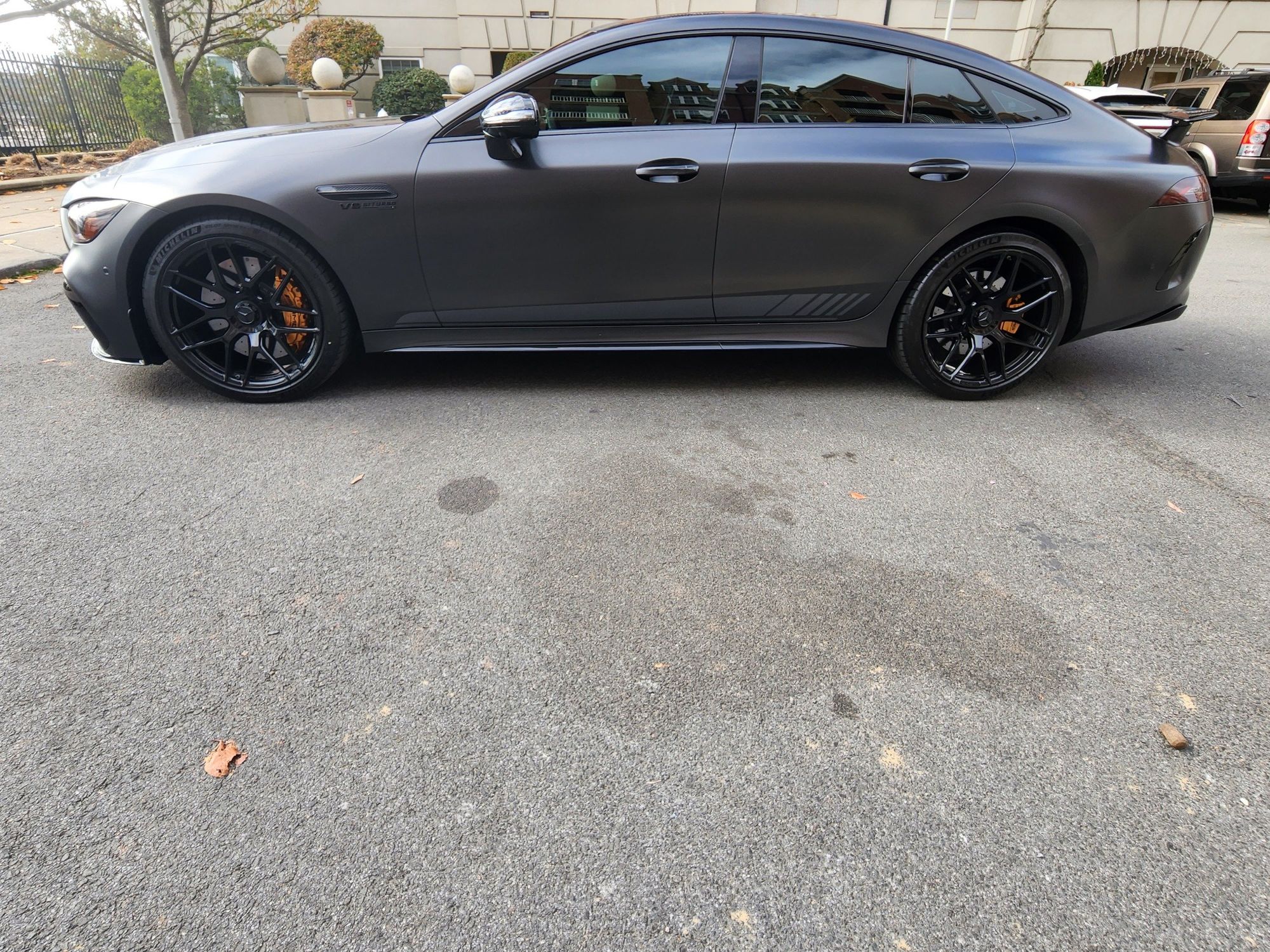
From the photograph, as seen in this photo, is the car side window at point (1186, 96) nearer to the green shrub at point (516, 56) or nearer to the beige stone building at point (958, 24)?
the beige stone building at point (958, 24)

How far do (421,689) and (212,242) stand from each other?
8.66 feet

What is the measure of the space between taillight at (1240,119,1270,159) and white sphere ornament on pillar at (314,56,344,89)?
53.4 feet

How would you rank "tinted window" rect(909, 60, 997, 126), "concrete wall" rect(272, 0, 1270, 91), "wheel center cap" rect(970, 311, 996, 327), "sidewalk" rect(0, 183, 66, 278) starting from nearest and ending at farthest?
1. "tinted window" rect(909, 60, 997, 126)
2. "wheel center cap" rect(970, 311, 996, 327)
3. "sidewalk" rect(0, 183, 66, 278)
4. "concrete wall" rect(272, 0, 1270, 91)

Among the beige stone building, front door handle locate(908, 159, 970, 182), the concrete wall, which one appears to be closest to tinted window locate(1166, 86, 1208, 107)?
the concrete wall

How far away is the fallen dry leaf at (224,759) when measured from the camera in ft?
5.89

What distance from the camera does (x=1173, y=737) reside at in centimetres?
191

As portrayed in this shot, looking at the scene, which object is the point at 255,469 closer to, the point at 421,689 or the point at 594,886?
the point at 421,689

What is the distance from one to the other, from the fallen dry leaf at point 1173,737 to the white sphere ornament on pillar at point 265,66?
19.7 m

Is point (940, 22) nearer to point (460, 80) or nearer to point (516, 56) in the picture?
point (516, 56)

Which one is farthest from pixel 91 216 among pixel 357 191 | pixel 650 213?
pixel 650 213

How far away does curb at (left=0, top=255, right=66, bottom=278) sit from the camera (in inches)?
244

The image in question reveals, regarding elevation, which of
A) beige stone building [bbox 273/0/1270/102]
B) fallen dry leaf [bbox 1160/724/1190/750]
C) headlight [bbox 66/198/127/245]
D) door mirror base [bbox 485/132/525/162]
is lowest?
fallen dry leaf [bbox 1160/724/1190/750]

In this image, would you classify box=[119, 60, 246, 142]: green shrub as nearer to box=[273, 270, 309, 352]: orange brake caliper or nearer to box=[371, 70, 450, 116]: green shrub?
box=[371, 70, 450, 116]: green shrub

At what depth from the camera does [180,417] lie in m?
3.63
